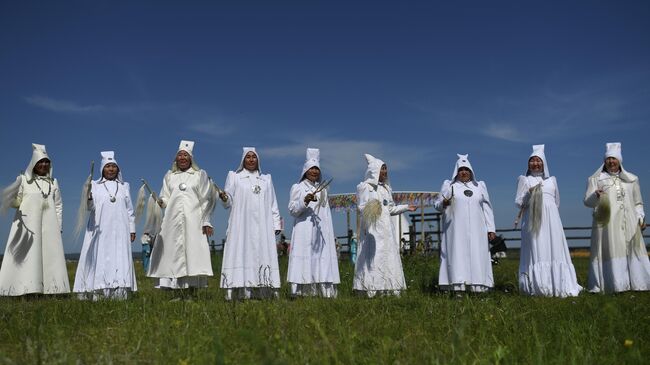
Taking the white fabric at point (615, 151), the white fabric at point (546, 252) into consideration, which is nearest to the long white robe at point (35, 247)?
the white fabric at point (546, 252)

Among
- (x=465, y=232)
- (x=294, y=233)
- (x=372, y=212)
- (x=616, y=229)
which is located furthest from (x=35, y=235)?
(x=616, y=229)

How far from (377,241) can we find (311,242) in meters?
1.07

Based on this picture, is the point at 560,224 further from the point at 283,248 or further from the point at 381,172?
the point at 283,248

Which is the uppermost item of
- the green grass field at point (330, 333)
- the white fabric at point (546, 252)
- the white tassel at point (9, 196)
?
the white tassel at point (9, 196)

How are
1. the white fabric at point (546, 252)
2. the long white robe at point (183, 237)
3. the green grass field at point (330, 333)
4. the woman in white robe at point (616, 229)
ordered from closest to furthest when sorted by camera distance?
the green grass field at point (330, 333), the long white robe at point (183, 237), the white fabric at point (546, 252), the woman in white robe at point (616, 229)

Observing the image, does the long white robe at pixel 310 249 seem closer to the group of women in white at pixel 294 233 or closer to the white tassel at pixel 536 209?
the group of women in white at pixel 294 233

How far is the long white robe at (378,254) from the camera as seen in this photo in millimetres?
9328

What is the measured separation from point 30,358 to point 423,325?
128 inches

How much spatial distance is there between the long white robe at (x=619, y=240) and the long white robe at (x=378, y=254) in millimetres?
3375

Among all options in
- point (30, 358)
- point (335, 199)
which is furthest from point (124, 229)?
point (335, 199)

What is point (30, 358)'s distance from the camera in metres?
3.84

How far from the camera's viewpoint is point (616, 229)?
9969 mm

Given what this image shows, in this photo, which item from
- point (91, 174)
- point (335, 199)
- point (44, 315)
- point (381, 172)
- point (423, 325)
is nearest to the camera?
point (423, 325)

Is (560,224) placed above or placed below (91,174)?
below
